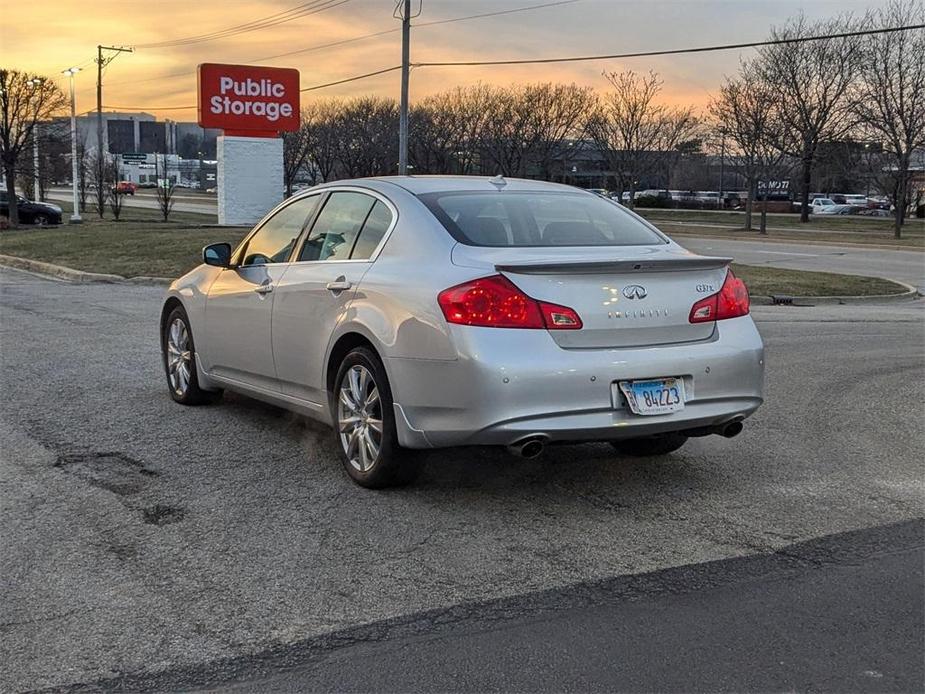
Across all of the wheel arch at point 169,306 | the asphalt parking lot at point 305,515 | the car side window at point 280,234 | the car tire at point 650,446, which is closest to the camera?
the asphalt parking lot at point 305,515

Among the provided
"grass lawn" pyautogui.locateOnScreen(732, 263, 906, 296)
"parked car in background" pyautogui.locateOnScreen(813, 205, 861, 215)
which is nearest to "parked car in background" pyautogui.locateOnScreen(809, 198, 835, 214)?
"parked car in background" pyautogui.locateOnScreen(813, 205, 861, 215)

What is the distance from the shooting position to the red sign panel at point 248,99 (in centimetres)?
3209

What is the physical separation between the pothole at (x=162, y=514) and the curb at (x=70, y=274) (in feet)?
43.6

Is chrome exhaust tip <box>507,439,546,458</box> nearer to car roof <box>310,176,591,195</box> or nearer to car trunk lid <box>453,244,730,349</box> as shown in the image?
car trunk lid <box>453,244,730,349</box>

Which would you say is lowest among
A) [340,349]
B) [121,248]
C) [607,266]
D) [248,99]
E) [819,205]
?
[121,248]

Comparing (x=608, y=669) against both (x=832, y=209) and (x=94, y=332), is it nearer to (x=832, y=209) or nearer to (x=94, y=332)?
(x=94, y=332)

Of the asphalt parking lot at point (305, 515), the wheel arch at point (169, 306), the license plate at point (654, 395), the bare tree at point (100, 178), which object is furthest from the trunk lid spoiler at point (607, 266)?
the bare tree at point (100, 178)

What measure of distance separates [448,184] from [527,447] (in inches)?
73.7

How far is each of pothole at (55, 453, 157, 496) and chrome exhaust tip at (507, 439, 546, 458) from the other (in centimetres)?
200

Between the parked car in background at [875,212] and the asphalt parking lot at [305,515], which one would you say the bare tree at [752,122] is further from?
the asphalt parking lot at [305,515]

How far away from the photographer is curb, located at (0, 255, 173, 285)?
17922mm

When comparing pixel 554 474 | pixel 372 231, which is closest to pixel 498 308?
pixel 372 231

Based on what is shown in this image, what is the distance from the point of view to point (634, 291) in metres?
4.79

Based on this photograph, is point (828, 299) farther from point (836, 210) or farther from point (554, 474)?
point (836, 210)
